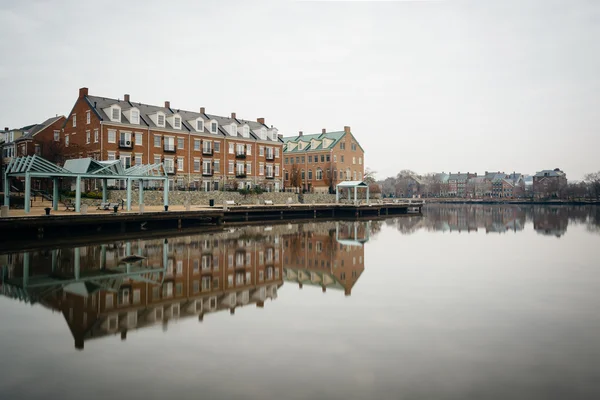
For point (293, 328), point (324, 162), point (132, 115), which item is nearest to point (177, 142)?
point (132, 115)

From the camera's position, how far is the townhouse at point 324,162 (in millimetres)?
73000

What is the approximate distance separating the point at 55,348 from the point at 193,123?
4782 cm

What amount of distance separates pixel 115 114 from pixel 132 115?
176cm

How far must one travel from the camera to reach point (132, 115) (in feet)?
159

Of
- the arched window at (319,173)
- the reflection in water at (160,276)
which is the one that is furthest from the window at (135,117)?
the arched window at (319,173)

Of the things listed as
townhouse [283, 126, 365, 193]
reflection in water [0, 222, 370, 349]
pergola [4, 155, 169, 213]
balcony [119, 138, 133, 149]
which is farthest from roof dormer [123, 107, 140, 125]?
townhouse [283, 126, 365, 193]

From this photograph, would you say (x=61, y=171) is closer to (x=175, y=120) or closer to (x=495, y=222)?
(x=175, y=120)

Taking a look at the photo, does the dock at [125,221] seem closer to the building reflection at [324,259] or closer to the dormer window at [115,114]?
the building reflection at [324,259]

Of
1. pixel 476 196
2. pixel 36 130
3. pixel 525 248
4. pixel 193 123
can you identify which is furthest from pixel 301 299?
pixel 476 196

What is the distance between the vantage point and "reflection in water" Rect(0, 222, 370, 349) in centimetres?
1179

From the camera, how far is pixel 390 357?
28.6 ft

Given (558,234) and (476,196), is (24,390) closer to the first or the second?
(558,234)

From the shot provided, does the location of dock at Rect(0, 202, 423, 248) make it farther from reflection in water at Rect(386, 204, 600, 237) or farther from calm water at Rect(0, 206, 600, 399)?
reflection in water at Rect(386, 204, 600, 237)

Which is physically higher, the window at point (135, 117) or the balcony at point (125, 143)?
the window at point (135, 117)
